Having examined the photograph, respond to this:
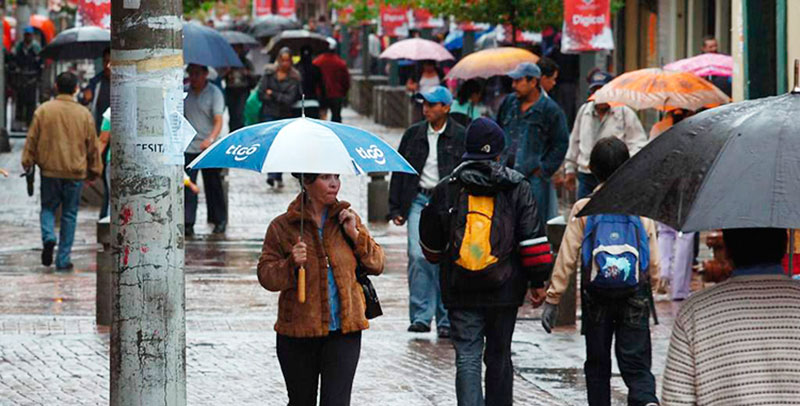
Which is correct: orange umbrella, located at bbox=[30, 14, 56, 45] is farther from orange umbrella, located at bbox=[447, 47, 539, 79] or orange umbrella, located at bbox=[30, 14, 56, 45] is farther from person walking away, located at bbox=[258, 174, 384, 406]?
person walking away, located at bbox=[258, 174, 384, 406]

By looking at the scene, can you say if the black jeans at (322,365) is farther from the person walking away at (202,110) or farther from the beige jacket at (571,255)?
the person walking away at (202,110)

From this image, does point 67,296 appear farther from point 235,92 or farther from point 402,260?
point 235,92

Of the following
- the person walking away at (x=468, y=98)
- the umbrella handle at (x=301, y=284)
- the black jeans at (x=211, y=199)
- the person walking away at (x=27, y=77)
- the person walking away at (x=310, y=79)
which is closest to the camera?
the umbrella handle at (x=301, y=284)

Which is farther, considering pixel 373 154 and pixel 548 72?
pixel 548 72

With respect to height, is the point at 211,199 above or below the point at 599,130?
below

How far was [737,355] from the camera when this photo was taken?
482 centimetres

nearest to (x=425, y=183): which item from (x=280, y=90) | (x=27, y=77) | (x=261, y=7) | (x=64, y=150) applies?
(x=64, y=150)

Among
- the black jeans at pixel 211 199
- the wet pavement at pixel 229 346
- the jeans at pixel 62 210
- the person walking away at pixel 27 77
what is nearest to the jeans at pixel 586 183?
the wet pavement at pixel 229 346

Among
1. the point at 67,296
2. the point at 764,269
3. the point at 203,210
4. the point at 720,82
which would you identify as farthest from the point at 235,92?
the point at 764,269

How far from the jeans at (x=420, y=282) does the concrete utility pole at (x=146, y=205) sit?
4.80 m

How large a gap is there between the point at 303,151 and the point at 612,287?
6.69 ft

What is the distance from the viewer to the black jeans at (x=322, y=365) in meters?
7.07

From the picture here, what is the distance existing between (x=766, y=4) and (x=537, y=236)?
23.1 ft

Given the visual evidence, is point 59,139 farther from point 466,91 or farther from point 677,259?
point 677,259
